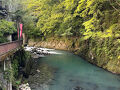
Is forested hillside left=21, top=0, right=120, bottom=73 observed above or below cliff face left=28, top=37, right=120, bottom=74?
above

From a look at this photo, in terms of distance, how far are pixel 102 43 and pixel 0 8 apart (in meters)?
13.3

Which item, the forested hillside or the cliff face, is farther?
the cliff face

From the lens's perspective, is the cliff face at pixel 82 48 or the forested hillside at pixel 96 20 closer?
the forested hillside at pixel 96 20

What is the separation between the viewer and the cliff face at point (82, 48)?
1148 centimetres

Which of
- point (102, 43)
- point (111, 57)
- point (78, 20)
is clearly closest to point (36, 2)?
point (78, 20)

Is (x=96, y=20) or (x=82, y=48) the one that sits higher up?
(x=96, y=20)

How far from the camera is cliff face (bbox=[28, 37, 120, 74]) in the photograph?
11.5 meters

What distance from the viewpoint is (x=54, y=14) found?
47.3 feet

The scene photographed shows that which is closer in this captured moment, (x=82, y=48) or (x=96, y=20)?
(x=96, y=20)

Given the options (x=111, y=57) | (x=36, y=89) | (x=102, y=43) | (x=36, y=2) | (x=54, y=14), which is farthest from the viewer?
(x=36, y=2)

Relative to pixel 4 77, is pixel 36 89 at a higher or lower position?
lower

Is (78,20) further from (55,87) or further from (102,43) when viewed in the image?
(55,87)

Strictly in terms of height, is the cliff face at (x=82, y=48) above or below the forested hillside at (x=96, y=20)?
below

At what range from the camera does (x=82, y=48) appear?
64.1 feet
